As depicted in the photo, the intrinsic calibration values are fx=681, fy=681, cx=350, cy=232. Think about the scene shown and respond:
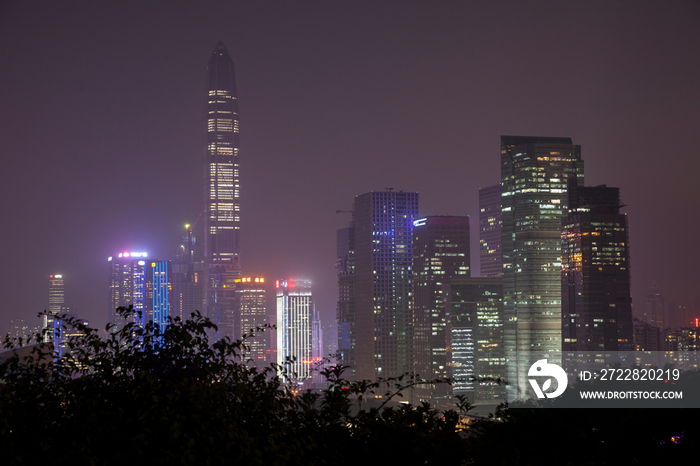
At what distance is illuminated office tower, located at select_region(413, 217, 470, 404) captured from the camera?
155000 millimetres

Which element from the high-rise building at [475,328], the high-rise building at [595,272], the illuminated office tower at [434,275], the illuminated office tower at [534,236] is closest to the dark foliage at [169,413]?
the high-rise building at [595,272]

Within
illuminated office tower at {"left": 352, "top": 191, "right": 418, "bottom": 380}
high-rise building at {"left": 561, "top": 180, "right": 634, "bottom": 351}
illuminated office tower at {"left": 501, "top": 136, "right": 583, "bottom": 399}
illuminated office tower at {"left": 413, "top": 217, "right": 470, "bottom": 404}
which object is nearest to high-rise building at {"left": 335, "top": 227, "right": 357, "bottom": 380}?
illuminated office tower at {"left": 352, "top": 191, "right": 418, "bottom": 380}

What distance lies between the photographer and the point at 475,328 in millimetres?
145750

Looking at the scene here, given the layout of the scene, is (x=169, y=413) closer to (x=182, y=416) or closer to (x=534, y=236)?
(x=182, y=416)

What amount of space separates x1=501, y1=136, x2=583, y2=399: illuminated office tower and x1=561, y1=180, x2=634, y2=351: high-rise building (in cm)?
185

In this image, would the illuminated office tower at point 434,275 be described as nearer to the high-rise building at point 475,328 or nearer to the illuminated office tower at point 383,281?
the illuminated office tower at point 383,281

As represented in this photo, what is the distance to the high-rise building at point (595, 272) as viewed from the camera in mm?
114250

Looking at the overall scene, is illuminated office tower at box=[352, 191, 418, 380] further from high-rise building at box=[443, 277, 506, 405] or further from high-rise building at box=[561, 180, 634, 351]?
high-rise building at box=[561, 180, 634, 351]

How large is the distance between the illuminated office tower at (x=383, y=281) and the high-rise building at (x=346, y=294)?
2195 millimetres

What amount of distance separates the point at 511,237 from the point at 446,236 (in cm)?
4747

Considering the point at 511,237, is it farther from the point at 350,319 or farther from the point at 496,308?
the point at 350,319

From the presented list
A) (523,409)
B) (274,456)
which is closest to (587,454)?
(523,409)

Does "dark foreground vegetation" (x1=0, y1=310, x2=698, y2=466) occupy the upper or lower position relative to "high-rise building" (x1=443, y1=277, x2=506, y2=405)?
upper

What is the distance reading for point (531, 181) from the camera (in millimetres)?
122438
